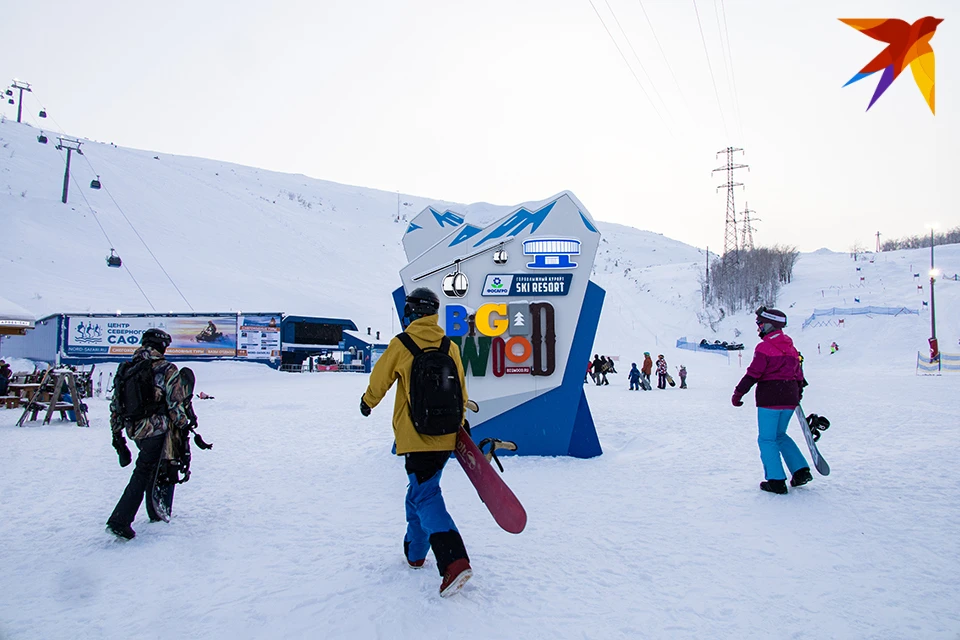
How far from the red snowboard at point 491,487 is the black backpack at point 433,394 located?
31cm

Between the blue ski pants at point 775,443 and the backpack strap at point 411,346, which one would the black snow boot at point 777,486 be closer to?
the blue ski pants at point 775,443

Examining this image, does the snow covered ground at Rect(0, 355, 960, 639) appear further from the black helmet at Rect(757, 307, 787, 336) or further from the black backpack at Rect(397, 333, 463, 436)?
the black helmet at Rect(757, 307, 787, 336)

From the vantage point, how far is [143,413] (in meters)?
4.61

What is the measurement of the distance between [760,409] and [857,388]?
16466 mm

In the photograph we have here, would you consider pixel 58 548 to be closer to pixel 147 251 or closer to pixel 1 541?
pixel 1 541

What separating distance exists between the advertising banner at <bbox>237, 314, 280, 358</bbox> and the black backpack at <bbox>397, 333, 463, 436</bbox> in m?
27.3

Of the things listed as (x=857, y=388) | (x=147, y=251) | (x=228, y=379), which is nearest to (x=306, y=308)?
(x=147, y=251)

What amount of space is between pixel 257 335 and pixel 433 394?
27798mm

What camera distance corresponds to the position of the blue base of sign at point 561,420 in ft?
26.4

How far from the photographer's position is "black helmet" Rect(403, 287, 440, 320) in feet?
12.2

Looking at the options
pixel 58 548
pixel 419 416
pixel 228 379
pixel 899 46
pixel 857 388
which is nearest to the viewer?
pixel 899 46

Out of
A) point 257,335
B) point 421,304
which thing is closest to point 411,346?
point 421,304

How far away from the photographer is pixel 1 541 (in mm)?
4469

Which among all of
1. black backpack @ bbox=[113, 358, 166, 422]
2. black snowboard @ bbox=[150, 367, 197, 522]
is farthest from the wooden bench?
black backpack @ bbox=[113, 358, 166, 422]
